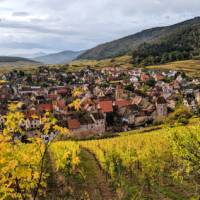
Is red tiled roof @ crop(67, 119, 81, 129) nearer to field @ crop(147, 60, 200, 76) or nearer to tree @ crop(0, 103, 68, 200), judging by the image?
tree @ crop(0, 103, 68, 200)

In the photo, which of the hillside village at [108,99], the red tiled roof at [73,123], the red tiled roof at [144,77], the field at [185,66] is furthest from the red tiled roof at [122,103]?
the field at [185,66]

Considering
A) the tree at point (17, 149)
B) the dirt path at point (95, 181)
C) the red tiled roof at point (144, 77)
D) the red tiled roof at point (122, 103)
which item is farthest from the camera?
the red tiled roof at point (144, 77)

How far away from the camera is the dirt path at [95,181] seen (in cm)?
3294

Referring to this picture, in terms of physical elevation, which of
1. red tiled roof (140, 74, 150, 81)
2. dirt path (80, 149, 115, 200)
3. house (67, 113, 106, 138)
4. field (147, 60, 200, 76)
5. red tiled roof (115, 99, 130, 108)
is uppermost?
field (147, 60, 200, 76)

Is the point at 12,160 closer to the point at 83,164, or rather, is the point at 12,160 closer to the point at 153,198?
the point at 153,198

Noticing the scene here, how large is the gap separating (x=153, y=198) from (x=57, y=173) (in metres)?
12.7

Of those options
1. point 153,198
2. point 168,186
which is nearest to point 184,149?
point 153,198

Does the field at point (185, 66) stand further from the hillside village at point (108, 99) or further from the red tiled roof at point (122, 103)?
the red tiled roof at point (122, 103)

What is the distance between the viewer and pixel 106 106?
312 ft

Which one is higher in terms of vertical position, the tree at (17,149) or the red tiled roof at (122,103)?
the tree at (17,149)

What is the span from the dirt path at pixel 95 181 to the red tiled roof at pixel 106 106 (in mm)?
43978

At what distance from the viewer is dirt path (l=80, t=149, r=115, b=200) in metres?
32.9

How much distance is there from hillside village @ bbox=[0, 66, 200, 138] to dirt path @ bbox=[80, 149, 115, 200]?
8177 mm

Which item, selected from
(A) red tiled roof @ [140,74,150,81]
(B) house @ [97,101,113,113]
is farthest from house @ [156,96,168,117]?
(A) red tiled roof @ [140,74,150,81]
